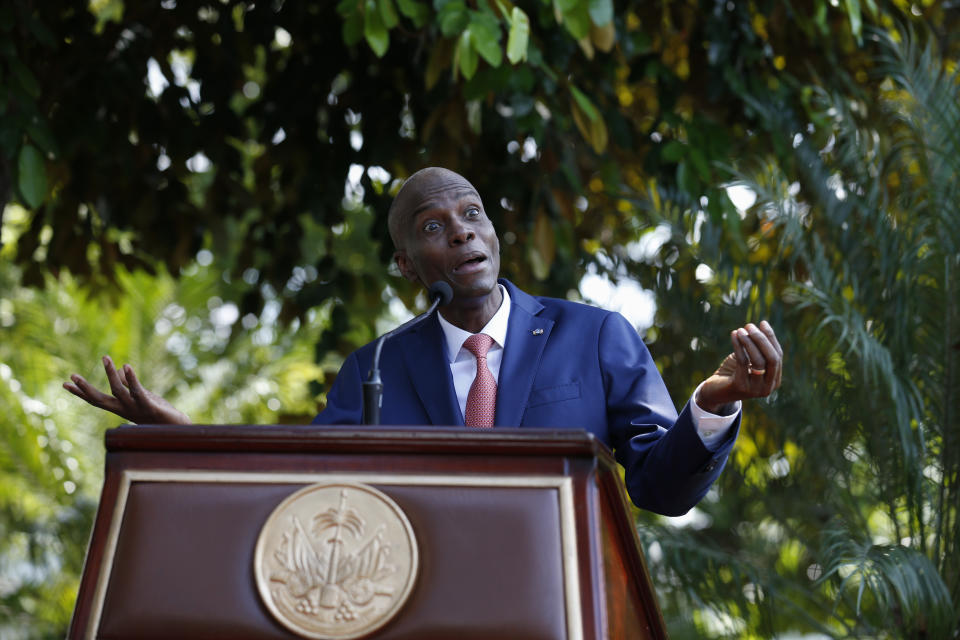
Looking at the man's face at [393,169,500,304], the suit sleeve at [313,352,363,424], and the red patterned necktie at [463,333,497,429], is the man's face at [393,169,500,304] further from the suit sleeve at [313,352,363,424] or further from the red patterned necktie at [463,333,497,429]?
the suit sleeve at [313,352,363,424]

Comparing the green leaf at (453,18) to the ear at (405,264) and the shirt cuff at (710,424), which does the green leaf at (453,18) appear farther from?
the shirt cuff at (710,424)

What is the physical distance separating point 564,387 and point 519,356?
0.41ft

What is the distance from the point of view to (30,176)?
12.8 feet

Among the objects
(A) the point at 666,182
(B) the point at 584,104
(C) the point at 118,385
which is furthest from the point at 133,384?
(A) the point at 666,182

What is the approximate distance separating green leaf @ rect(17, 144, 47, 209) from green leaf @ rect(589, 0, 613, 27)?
5.97 ft

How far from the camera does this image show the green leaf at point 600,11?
3604 millimetres

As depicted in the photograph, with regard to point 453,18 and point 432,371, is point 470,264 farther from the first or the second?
point 453,18

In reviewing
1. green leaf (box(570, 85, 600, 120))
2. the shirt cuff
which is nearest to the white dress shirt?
the shirt cuff

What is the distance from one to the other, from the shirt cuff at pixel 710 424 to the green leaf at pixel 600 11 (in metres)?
1.71

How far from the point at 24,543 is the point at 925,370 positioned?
728 centimetres

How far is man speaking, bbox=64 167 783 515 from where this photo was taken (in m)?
2.35

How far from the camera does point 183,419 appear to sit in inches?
97.9

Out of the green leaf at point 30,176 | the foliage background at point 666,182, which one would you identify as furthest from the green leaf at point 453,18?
the green leaf at point 30,176

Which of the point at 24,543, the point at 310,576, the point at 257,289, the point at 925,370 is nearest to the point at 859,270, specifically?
the point at 925,370
